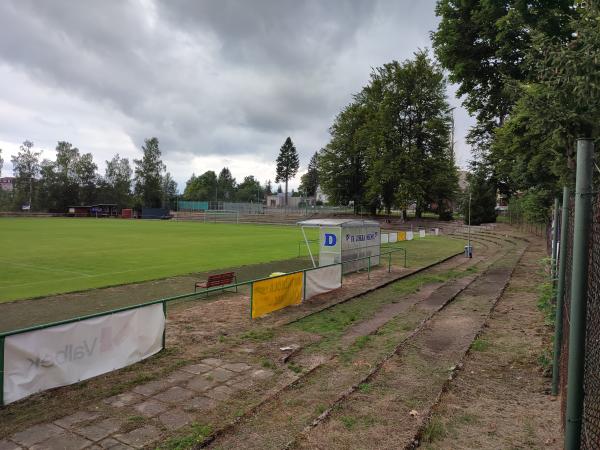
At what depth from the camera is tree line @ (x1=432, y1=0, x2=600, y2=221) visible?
582cm

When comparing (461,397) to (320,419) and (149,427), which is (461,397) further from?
(149,427)

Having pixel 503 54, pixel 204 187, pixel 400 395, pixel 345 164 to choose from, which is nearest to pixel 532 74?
pixel 503 54

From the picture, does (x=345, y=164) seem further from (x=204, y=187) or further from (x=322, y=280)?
(x=204, y=187)

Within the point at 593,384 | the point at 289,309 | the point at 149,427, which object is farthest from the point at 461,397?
the point at 289,309

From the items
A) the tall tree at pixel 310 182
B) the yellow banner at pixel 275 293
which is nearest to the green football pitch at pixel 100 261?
the yellow banner at pixel 275 293

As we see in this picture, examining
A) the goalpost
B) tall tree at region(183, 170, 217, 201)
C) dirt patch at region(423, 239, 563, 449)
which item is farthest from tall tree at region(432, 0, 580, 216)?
tall tree at region(183, 170, 217, 201)

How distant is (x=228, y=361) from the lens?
8.17m

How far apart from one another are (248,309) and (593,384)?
994 cm

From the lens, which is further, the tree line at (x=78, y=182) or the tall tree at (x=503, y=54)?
the tree line at (x=78, y=182)

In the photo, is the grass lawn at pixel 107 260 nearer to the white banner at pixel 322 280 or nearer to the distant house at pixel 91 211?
the white banner at pixel 322 280

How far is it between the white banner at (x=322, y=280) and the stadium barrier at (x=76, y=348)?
Result: 239 inches

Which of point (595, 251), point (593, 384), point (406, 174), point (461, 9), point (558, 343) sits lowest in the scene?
point (558, 343)

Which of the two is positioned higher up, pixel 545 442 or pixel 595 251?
pixel 595 251

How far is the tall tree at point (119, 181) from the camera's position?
11275cm
